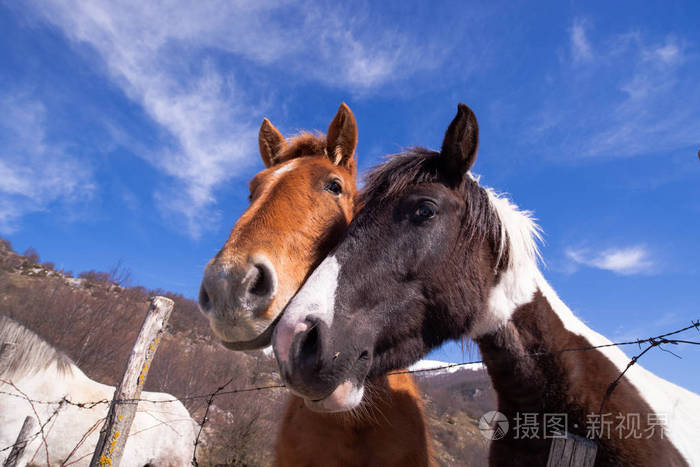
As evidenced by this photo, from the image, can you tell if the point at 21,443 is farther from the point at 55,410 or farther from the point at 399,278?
the point at 399,278

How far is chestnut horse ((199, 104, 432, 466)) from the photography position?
6.52 ft

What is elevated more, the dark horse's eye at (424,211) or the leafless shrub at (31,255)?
the leafless shrub at (31,255)

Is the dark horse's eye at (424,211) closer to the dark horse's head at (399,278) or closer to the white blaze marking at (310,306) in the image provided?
the dark horse's head at (399,278)

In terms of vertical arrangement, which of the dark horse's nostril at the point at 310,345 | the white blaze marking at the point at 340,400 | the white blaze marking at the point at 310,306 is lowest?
the white blaze marking at the point at 340,400

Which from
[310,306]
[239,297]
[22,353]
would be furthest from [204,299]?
[22,353]

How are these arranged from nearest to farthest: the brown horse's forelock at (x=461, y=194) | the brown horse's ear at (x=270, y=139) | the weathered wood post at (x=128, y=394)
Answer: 1. the brown horse's forelock at (x=461, y=194)
2. the weathered wood post at (x=128, y=394)
3. the brown horse's ear at (x=270, y=139)

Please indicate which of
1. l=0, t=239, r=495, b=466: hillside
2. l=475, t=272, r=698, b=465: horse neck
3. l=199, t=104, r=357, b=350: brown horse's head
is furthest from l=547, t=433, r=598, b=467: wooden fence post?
l=0, t=239, r=495, b=466: hillside

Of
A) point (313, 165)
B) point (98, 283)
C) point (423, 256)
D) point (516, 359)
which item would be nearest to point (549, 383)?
point (516, 359)

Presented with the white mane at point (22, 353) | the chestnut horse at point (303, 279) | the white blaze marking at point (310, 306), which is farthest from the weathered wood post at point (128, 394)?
the white mane at point (22, 353)

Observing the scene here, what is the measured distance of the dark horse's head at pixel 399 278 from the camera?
166cm

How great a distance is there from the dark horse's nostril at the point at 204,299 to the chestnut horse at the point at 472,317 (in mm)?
574

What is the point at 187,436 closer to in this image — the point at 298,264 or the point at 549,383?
the point at 298,264

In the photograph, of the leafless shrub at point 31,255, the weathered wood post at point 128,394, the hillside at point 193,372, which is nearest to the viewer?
the weathered wood post at point 128,394

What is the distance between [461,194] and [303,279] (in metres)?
1.24
